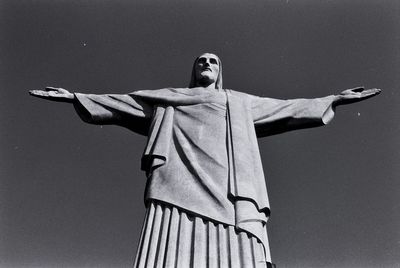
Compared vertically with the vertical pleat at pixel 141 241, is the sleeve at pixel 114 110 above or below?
above

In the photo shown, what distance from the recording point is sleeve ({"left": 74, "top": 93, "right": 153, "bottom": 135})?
47.4ft

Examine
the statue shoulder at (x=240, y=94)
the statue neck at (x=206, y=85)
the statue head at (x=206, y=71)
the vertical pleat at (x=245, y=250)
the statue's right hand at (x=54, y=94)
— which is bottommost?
the vertical pleat at (x=245, y=250)

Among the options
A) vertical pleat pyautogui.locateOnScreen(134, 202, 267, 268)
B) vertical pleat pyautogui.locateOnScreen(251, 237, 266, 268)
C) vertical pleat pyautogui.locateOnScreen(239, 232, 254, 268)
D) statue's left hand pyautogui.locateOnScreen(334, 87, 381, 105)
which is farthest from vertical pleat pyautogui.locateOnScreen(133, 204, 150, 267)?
statue's left hand pyautogui.locateOnScreen(334, 87, 381, 105)

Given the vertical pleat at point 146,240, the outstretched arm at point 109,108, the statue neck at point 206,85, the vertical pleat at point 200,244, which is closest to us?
the vertical pleat at point 200,244

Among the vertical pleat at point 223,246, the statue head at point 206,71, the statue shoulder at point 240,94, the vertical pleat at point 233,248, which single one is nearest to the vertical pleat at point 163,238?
the vertical pleat at point 223,246

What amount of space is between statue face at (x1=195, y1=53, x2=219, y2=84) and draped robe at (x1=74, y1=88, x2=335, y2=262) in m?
0.42

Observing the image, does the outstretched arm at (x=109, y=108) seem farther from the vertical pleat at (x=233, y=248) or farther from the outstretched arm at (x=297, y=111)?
the vertical pleat at (x=233, y=248)

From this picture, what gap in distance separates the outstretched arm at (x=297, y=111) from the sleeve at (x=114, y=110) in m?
2.03

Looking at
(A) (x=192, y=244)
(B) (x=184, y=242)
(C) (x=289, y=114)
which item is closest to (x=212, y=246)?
(A) (x=192, y=244)

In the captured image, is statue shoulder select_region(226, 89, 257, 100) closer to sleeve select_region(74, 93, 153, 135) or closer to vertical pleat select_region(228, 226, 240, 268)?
sleeve select_region(74, 93, 153, 135)

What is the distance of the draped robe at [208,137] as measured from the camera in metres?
12.6

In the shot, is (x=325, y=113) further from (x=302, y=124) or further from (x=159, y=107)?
(x=159, y=107)

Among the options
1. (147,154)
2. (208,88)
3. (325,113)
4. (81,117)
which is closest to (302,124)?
(325,113)

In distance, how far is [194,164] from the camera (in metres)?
13.0
